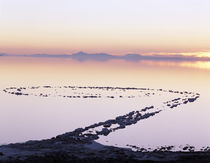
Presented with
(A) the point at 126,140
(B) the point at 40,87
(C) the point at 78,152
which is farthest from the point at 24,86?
(C) the point at 78,152

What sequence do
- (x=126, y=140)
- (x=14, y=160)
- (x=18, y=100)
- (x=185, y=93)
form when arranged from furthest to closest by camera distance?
1. (x=185, y=93)
2. (x=18, y=100)
3. (x=126, y=140)
4. (x=14, y=160)

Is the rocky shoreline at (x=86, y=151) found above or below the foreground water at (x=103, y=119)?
below

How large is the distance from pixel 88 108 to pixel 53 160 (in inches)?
610

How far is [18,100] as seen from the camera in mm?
35094

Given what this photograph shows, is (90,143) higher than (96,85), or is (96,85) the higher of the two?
(96,85)

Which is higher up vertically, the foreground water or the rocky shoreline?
the foreground water

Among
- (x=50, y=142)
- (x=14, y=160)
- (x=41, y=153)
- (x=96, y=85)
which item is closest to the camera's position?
(x=14, y=160)

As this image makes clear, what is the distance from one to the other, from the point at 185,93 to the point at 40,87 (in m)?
15.6

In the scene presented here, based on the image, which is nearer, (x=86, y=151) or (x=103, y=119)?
(x=86, y=151)

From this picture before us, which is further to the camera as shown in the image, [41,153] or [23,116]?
[23,116]

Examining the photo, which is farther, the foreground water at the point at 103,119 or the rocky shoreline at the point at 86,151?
the foreground water at the point at 103,119

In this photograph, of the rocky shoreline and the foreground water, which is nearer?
the rocky shoreline

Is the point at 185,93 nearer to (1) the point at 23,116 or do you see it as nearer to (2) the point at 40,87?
(2) the point at 40,87

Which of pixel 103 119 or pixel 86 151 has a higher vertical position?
pixel 103 119
